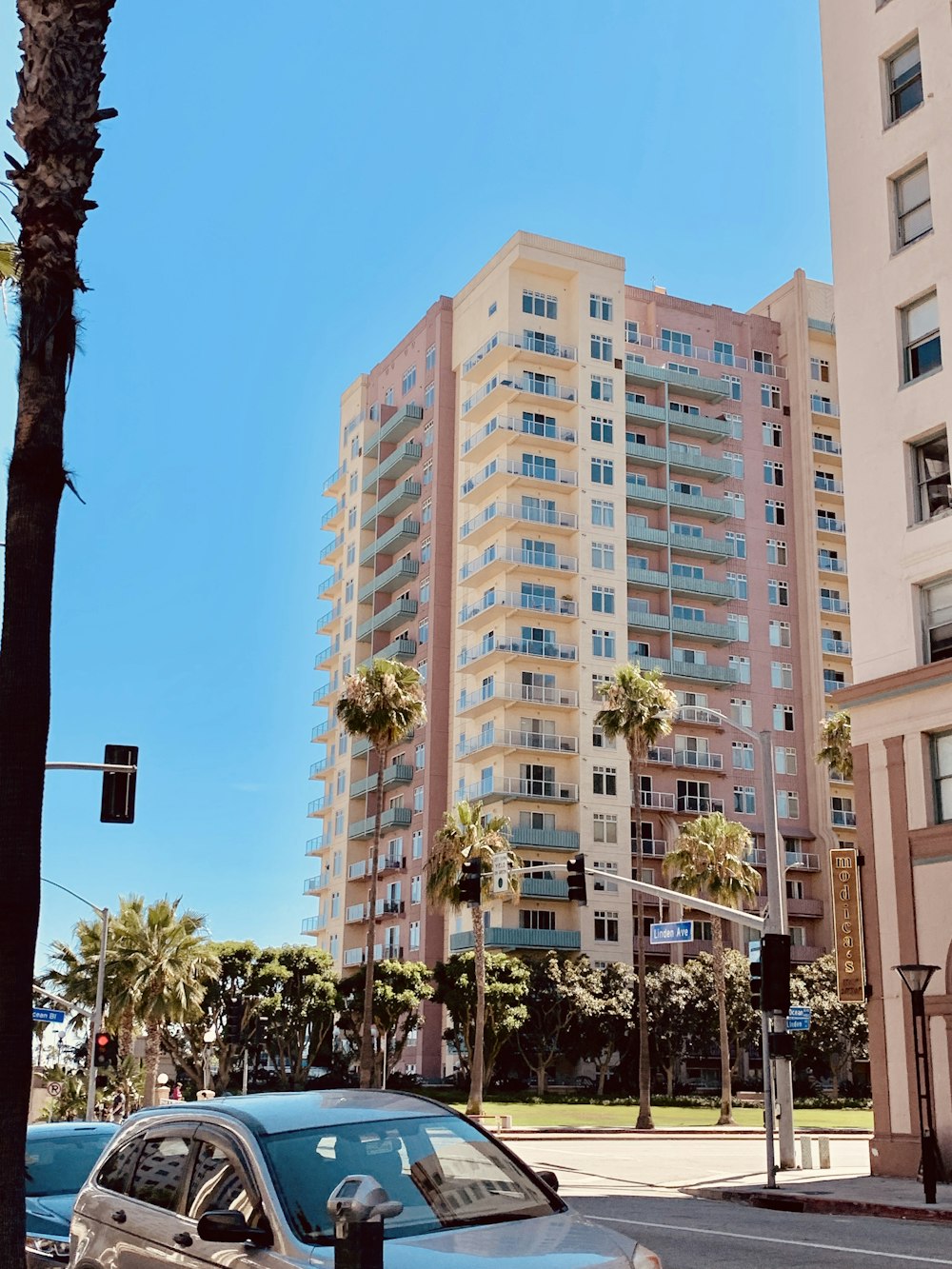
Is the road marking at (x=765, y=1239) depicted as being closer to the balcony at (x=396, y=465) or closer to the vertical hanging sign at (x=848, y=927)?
the vertical hanging sign at (x=848, y=927)

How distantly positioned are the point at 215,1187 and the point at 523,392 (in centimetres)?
7094

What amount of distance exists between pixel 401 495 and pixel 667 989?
3444 cm

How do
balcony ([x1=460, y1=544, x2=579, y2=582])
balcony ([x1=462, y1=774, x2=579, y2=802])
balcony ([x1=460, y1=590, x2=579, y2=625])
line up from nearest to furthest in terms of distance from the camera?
balcony ([x1=462, y1=774, x2=579, y2=802])
balcony ([x1=460, y1=590, x2=579, y2=625])
balcony ([x1=460, y1=544, x2=579, y2=582])

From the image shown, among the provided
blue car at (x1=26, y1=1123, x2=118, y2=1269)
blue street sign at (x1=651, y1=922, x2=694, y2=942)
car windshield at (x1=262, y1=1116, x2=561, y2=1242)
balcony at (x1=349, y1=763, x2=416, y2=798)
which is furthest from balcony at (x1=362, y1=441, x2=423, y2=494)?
car windshield at (x1=262, y1=1116, x2=561, y2=1242)

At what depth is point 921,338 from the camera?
96.3ft

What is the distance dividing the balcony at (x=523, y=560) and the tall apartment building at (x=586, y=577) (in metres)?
0.13

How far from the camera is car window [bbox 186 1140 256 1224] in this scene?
6191 millimetres

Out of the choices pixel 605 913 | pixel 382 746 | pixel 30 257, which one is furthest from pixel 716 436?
pixel 30 257

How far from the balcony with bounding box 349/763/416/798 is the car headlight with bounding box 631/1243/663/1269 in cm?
7312

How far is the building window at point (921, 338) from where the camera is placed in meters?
29.0

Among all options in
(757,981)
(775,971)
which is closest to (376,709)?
(757,981)

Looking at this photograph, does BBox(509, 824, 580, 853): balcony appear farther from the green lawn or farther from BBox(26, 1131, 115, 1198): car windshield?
BBox(26, 1131, 115, 1198): car windshield

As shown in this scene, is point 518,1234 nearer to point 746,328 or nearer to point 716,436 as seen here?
point 716,436

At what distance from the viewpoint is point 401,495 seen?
279 feet
